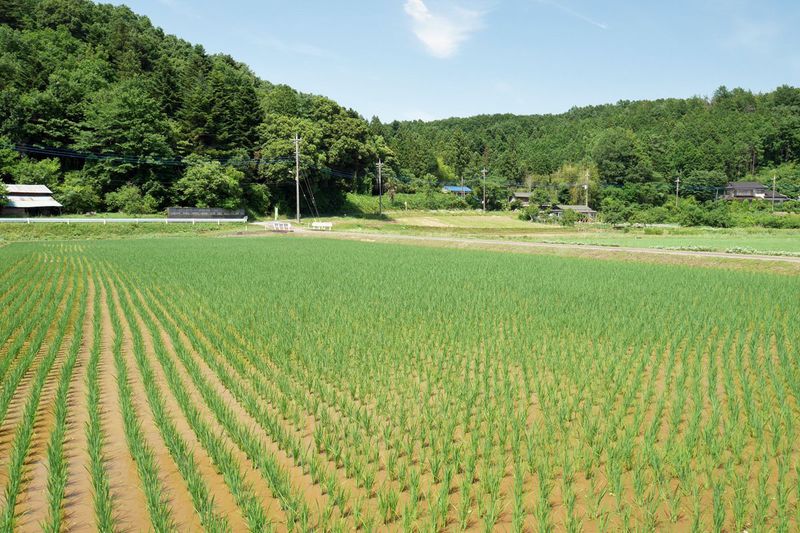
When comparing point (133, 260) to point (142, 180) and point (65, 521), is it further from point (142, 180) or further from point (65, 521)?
point (142, 180)

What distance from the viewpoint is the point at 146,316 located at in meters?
10.2

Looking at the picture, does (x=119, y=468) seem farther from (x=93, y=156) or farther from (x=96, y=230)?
(x=93, y=156)

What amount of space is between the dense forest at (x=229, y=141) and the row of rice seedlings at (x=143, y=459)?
41795mm

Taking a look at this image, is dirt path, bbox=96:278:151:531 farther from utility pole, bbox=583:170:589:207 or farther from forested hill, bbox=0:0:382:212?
utility pole, bbox=583:170:589:207

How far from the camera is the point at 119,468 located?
4.20m

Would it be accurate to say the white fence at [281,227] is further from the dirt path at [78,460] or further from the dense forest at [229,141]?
the dirt path at [78,460]

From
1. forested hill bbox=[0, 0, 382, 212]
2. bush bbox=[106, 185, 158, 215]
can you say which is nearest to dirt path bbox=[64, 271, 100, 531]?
bush bbox=[106, 185, 158, 215]

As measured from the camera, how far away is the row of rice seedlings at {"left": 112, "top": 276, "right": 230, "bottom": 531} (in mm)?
3361

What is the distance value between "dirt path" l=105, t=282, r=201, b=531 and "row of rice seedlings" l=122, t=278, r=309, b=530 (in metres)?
0.54

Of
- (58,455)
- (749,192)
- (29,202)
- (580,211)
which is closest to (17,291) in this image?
(58,455)

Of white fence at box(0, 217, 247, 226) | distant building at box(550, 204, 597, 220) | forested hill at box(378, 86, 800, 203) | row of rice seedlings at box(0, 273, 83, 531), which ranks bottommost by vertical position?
row of rice seedlings at box(0, 273, 83, 531)

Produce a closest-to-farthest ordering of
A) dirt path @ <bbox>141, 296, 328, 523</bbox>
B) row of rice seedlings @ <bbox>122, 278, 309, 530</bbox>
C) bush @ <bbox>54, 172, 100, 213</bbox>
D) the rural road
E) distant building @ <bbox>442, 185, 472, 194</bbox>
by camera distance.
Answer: row of rice seedlings @ <bbox>122, 278, 309, 530</bbox>, dirt path @ <bbox>141, 296, 328, 523</bbox>, the rural road, bush @ <bbox>54, 172, 100, 213</bbox>, distant building @ <bbox>442, 185, 472, 194</bbox>

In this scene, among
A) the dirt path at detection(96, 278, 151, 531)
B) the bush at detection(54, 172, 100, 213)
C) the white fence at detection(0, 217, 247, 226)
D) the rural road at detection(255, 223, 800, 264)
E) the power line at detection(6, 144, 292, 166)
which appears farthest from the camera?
the power line at detection(6, 144, 292, 166)

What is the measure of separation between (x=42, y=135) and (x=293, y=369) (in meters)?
51.2
